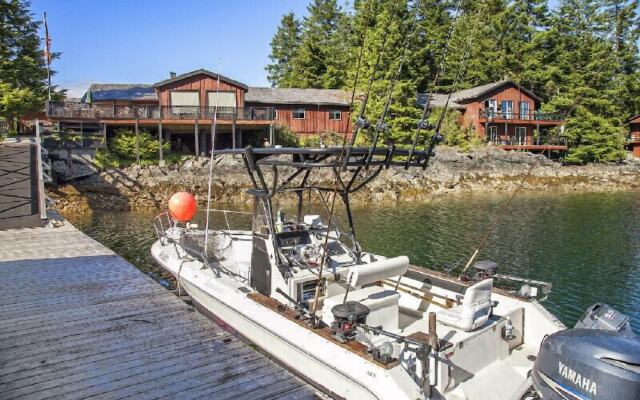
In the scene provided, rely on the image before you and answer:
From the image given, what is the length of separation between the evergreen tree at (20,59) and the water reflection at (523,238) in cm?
1522

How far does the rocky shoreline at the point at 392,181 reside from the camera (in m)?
31.0

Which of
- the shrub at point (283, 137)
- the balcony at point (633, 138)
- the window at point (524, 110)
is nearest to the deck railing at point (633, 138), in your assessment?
the balcony at point (633, 138)

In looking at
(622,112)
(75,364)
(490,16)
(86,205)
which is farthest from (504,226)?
(622,112)

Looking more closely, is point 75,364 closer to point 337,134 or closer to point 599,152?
point 337,134

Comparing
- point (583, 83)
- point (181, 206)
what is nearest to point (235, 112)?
point (181, 206)

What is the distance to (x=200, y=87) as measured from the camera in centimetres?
3831

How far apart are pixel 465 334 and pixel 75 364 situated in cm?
546

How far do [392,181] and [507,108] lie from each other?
21.9 meters

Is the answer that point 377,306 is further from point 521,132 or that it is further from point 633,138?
point 633,138

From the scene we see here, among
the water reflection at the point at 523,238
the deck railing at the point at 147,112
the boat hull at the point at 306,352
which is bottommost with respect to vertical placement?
the water reflection at the point at 523,238

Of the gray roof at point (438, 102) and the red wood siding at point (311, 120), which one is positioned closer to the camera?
the red wood siding at point (311, 120)

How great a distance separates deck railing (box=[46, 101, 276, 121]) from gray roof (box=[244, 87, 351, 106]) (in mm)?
5031

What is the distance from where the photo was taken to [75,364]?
6965mm

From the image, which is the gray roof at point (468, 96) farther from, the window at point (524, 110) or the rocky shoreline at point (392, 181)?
the rocky shoreline at point (392, 181)
